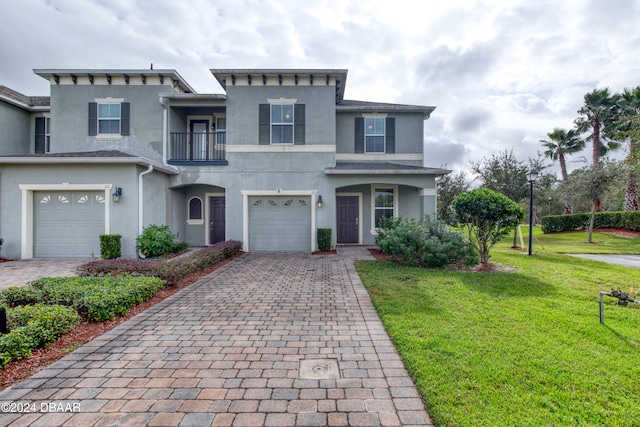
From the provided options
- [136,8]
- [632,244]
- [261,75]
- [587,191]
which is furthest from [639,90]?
[136,8]

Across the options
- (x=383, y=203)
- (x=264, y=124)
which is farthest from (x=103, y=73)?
(x=383, y=203)

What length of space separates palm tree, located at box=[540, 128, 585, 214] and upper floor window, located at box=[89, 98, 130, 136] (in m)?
29.0

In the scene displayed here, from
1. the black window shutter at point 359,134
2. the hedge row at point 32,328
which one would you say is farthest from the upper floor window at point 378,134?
the hedge row at point 32,328

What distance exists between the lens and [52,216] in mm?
9945

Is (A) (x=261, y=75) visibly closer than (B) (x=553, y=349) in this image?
No

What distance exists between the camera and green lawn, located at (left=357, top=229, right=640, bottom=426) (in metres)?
2.44

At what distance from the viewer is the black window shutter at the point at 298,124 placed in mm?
11711

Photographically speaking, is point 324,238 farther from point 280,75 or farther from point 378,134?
point 280,75

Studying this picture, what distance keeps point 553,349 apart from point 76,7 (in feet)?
45.9

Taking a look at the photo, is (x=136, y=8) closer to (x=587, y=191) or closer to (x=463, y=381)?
(x=463, y=381)

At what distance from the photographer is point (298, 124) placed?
11.7 metres

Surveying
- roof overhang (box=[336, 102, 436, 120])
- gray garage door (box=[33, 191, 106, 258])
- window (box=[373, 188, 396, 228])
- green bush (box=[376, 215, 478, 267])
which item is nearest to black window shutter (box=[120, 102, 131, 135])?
gray garage door (box=[33, 191, 106, 258])

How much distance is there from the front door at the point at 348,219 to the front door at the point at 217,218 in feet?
16.9

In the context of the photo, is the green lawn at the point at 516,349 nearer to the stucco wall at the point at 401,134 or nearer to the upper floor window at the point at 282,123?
the upper floor window at the point at 282,123
